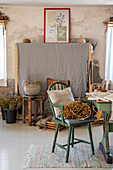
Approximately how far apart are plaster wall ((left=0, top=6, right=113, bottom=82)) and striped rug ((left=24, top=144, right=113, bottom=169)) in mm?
2951

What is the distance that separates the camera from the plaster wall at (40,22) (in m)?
5.44

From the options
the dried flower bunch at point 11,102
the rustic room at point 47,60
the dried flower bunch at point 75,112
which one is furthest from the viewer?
the dried flower bunch at point 11,102

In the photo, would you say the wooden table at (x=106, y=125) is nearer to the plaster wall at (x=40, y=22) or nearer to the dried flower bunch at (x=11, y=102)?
the dried flower bunch at (x=11, y=102)

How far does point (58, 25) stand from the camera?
5.43m

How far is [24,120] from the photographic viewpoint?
16.2 feet

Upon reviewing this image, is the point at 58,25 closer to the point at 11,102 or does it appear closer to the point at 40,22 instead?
the point at 40,22

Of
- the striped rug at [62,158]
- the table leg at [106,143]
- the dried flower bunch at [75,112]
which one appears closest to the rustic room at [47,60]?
the striped rug at [62,158]

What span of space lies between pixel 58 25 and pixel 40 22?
448mm

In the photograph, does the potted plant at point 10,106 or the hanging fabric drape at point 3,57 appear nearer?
the potted plant at point 10,106

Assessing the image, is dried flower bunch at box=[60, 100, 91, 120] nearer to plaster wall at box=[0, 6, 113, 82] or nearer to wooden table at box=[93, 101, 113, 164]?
wooden table at box=[93, 101, 113, 164]

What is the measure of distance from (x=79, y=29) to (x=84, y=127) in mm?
2377

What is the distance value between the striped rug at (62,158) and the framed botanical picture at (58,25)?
285 cm

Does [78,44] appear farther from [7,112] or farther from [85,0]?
[7,112]

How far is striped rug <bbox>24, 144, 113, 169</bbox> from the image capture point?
114 inches
